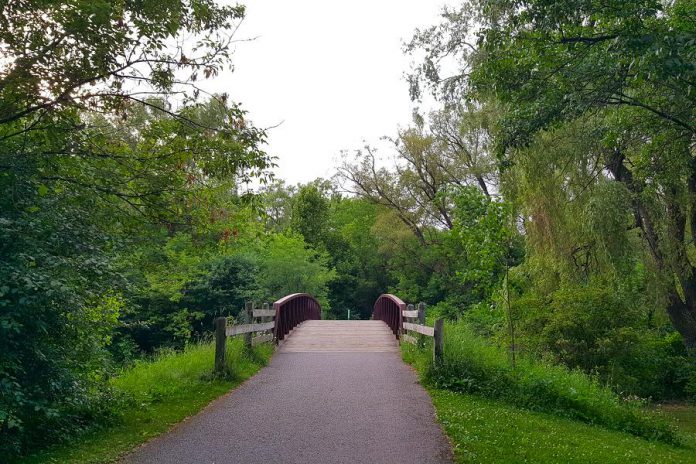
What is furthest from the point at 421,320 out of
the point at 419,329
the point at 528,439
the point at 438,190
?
the point at 528,439

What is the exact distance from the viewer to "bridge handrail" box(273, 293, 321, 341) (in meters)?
15.6

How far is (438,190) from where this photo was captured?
13289mm

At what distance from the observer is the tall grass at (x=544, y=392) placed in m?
8.96

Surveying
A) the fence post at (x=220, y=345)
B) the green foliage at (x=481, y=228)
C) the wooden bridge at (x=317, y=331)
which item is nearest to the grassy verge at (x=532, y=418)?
the wooden bridge at (x=317, y=331)

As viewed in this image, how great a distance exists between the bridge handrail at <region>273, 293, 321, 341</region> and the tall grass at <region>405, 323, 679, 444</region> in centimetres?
624

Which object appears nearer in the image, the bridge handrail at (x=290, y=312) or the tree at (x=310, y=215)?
the bridge handrail at (x=290, y=312)

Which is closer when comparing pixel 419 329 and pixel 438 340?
pixel 438 340

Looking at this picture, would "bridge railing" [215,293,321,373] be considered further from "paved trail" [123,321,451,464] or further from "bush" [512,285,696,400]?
"bush" [512,285,696,400]

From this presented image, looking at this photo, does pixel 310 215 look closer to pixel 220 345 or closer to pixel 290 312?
pixel 290 312

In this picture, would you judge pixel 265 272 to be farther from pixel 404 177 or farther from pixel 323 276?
pixel 404 177

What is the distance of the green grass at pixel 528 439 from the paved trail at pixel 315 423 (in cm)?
26

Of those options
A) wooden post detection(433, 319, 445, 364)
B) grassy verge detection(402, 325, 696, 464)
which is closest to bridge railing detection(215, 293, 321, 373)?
grassy verge detection(402, 325, 696, 464)

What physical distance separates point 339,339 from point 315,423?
9914 mm

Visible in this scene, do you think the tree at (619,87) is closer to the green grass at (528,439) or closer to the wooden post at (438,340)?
the wooden post at (438,340)
